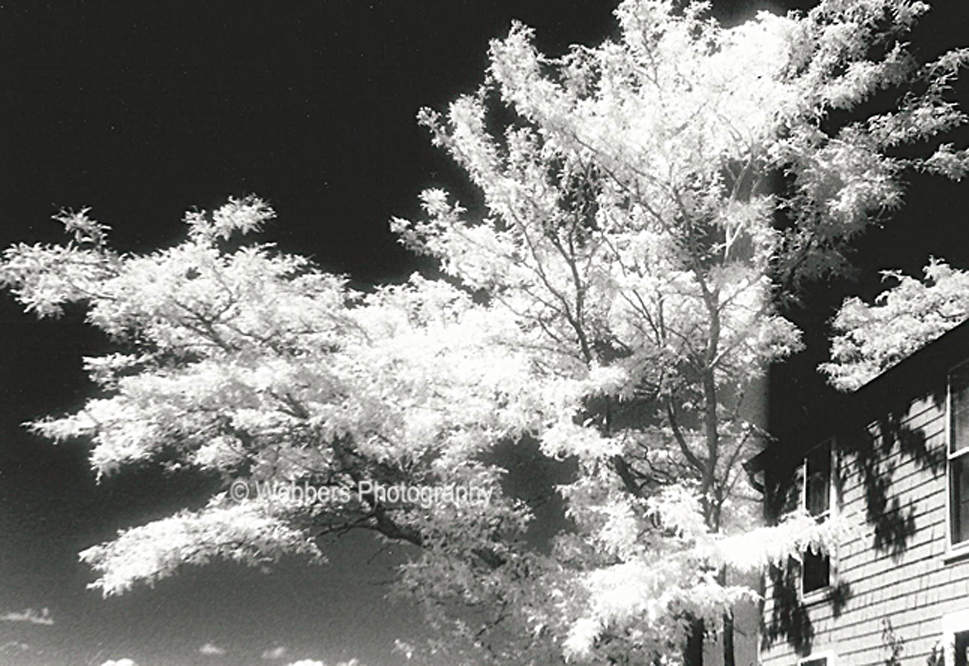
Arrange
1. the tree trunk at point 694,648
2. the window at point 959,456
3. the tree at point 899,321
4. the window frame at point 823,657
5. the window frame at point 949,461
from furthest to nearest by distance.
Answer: the tree at point 899,321
the tree trunk at point 694,648
the window frame at point 823,657
the window at point 959,456
the window frame at point 949,461

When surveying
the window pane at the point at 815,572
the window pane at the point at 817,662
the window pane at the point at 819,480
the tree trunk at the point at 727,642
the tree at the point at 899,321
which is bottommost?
the window pane at the point at 817,662

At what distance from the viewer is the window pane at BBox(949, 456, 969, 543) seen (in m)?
8.70

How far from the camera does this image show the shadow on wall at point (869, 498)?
970 cm

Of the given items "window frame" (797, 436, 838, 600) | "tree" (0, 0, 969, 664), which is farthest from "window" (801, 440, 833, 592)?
"tree" (0, 0, 969, 664)

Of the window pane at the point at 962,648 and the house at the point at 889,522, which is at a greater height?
the house at the point at 889,522

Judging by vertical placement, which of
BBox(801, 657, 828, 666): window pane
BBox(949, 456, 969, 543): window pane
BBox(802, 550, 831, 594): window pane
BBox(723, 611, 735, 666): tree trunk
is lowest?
BBox(801, 657, 828, 666): window pane

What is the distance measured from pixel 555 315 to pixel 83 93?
773 centimetres

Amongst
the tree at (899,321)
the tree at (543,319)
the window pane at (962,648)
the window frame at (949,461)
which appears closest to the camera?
the window pane at (962,648)

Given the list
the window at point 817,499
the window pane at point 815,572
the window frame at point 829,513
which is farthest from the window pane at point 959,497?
the window pane at point 815,572

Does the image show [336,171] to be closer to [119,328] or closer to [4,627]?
[119,328]

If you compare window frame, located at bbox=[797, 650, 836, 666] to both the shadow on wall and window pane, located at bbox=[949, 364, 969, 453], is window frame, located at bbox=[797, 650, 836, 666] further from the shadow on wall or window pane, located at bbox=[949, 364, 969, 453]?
window pane, located at bbox=[949, 364, 969, 453]

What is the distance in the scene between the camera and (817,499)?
40.9 ft

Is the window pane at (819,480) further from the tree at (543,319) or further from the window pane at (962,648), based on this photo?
the window pane at (962,648)

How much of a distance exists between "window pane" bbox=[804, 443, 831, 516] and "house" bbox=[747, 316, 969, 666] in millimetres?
25
